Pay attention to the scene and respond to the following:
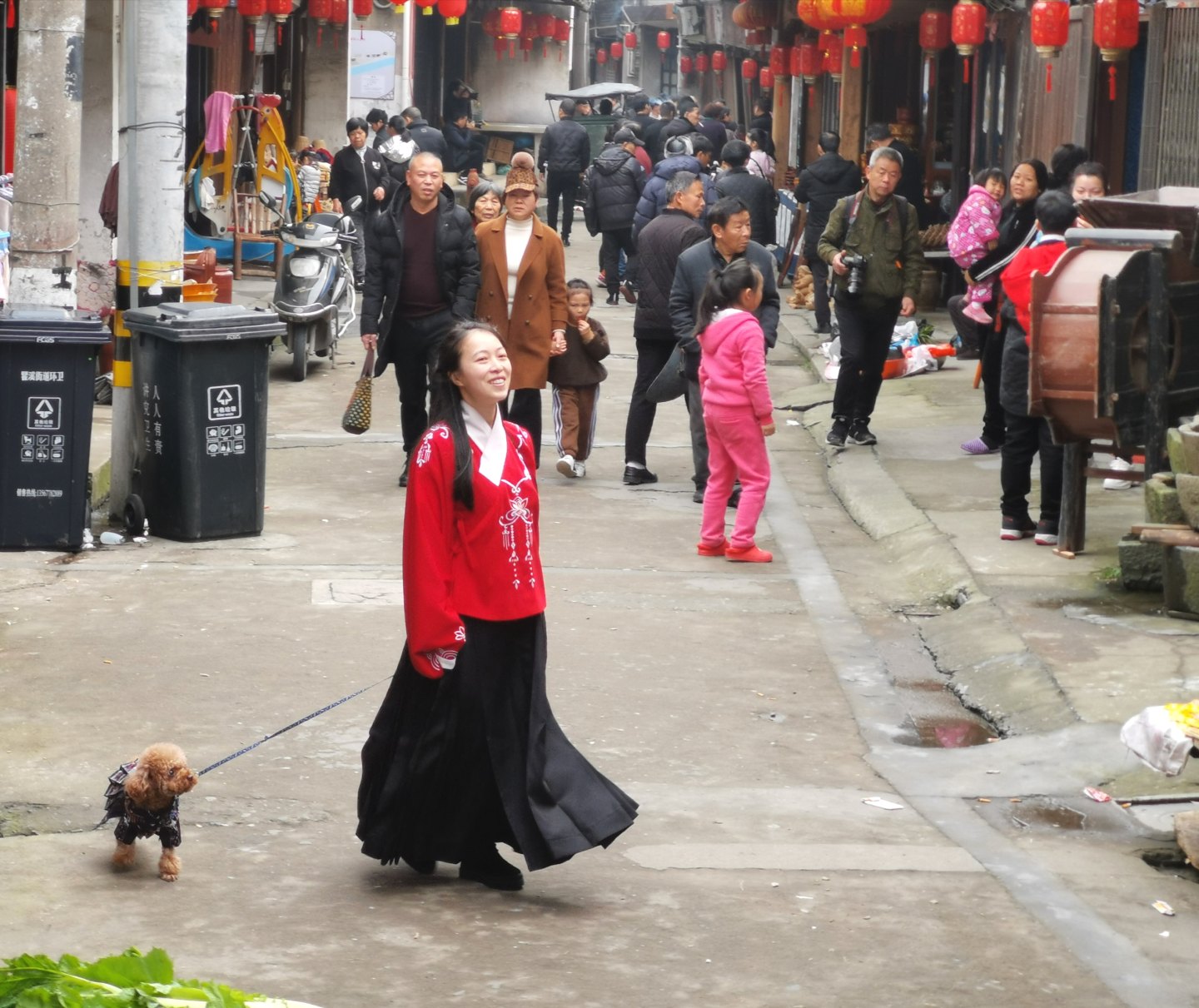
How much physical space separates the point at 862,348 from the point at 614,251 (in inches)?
350

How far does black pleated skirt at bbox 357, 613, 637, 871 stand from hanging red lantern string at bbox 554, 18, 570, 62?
41.9 metres

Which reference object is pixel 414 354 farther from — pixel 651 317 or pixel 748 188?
pixel 748 188

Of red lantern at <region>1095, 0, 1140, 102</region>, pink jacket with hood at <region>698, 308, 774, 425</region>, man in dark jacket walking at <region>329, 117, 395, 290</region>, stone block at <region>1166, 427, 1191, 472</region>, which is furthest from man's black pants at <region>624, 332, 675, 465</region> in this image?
man in dark jacket walking at <region>329, 117, 395, 290</region>

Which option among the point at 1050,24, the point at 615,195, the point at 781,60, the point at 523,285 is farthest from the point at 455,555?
the point at 781,60

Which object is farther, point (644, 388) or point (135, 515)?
point (644, 388)

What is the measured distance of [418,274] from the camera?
10.3 metres

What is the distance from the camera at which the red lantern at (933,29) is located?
1845 centimetres

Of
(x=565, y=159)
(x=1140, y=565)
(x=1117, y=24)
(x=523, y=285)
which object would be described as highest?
(x=1117, y=24)

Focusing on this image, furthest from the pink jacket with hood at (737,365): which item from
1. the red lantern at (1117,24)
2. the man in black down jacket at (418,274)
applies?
the red lantern at (1117,24)

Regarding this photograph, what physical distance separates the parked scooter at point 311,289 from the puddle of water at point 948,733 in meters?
8.42

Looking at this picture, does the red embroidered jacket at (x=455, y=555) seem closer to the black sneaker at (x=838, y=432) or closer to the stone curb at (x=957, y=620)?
the stone curb at (x=957, y=620)

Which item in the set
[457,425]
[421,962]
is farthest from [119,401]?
[421,962]

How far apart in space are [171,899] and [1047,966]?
7.36 ft

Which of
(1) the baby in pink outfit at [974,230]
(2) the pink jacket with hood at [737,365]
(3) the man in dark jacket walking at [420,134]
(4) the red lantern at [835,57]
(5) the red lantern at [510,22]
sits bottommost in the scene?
(2) the pink jacket with hood at [737,365]
